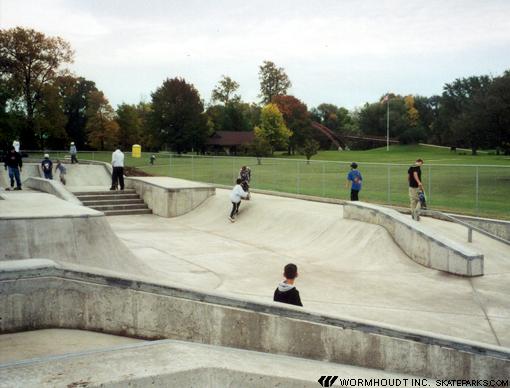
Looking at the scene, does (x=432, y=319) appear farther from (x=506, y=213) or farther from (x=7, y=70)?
(x=7, y=70)

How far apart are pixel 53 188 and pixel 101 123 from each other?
62.2 metres

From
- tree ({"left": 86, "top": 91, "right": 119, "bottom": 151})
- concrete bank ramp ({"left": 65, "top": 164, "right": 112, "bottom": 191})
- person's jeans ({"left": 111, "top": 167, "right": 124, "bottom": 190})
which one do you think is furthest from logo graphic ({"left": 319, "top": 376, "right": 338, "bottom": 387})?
tree ({"left": 86, "top": 91, "right": 119, "bottom": 151})

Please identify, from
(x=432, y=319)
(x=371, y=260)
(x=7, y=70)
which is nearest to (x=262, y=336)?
(x=432, y=319)

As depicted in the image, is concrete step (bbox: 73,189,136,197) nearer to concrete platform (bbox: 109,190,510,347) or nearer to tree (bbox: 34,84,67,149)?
concrete platform (bbox: 109,190,510,347)

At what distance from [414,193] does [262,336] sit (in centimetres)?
996

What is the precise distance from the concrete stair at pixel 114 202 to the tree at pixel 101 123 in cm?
5829

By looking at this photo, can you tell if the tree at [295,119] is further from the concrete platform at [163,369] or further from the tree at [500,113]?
the concrete platform at [163,369]

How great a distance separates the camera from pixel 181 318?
5.66 meters

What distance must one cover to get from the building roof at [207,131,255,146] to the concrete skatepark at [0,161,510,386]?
70978 millimetres

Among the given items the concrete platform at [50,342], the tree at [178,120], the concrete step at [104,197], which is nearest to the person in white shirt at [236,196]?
the concrete step at [104,197]

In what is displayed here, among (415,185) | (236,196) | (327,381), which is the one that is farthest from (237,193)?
(327,381)

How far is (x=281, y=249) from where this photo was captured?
46.1 feet

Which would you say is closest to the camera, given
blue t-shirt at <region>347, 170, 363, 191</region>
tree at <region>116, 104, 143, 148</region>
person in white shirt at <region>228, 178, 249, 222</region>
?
blue t-shirt at <region>347, 170, 363, 191</region>

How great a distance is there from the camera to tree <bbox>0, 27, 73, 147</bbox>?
175 ft
